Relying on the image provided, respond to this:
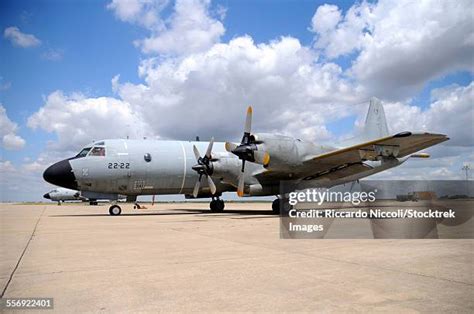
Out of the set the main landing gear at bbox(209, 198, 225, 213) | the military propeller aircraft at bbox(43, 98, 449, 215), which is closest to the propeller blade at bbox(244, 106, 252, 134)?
the military propeller aircraft at bbox(43, 98, 449, 215)

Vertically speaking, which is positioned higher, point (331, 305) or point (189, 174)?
point (189, 174)

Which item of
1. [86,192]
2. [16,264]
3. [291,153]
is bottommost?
[16,264]

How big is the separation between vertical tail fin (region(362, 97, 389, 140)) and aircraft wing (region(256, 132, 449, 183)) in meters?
5.02

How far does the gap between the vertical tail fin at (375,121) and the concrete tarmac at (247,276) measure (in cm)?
1678

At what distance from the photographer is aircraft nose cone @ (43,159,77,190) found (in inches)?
770

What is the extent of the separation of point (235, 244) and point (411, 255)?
12.5 ft

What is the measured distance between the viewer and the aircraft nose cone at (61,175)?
1956 cm

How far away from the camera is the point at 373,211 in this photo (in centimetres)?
1856

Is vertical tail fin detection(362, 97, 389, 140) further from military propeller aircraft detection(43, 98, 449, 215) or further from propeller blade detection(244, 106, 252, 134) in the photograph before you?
propeller blade detection(244, 106, 252, 134)

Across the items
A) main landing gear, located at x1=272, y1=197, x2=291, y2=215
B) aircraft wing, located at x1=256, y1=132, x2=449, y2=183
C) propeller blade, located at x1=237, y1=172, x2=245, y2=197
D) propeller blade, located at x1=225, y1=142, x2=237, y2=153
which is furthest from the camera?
main landing gear, located at x1=272, y1=197, x2=291, y2=215

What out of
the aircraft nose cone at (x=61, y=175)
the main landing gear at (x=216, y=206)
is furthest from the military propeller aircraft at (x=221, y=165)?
the main landing gear at (x=216, y=206)

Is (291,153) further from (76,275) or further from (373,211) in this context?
(76,275)

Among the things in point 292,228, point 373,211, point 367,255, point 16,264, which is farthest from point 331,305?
point 373,211

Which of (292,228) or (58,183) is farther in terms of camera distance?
(58,183)
